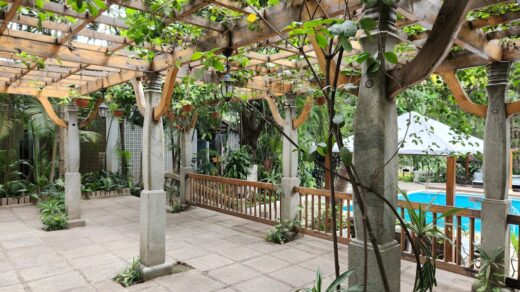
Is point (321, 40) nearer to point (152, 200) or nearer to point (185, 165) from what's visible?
point (152, 200)

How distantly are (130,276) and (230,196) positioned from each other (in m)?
3.08

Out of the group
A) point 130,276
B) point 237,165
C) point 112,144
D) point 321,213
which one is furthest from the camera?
point 112,144

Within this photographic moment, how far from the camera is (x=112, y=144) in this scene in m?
10.1

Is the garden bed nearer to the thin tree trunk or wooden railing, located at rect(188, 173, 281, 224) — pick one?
the thin tree trunk

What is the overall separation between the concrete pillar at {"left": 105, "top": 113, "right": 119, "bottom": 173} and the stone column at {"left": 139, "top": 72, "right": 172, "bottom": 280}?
652 cm

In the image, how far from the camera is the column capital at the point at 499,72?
3.25 metres

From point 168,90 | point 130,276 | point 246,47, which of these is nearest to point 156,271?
point 130,276

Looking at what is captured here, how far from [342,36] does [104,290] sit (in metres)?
3.26


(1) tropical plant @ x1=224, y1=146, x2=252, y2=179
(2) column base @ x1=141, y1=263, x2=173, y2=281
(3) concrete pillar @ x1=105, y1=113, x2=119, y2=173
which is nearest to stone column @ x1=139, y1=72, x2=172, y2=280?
(2) column base @ x1=141, y1=263, x2=173, y2=281

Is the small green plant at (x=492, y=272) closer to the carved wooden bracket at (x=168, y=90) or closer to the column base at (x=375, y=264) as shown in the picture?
the column base at (x=375, y=264)

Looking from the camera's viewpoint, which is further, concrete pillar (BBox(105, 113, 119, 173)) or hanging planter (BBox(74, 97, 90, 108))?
concrete pillar (BBox(105, 113, 119, 173))

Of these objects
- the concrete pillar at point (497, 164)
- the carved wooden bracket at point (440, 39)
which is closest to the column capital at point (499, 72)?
the concrete pillar at point (497, 164)

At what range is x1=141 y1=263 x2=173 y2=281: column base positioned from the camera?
11.9ft

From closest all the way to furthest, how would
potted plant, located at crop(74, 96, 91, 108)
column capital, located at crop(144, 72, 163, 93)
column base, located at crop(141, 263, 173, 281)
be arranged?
column base, located at crop(141, 263, 173, 281)
column capital, located at crop(144, 72, 163, 93)
potted plant, located at crop(74, 96, 91, 108)
